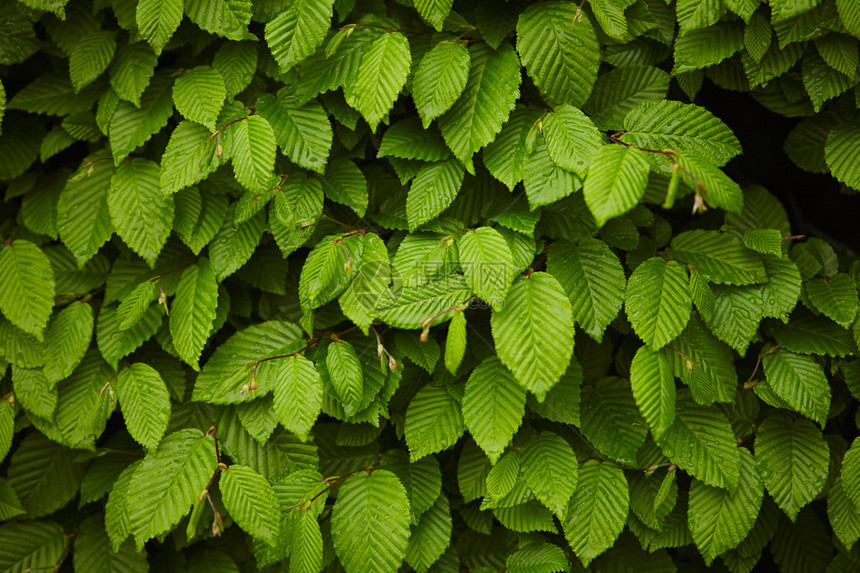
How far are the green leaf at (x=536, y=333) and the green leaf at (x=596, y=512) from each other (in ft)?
1.41

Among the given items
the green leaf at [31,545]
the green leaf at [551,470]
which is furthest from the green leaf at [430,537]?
the green leaf at [31,545]

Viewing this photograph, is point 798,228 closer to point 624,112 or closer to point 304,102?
point 624,112

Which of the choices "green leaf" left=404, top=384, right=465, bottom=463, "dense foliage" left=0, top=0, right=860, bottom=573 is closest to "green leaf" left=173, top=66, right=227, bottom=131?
"dense foliage" left=0, top=0, right=860, bottom=573

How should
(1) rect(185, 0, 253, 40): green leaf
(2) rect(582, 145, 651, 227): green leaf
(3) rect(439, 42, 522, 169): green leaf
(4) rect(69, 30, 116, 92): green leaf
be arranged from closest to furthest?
(2) rect(582, 145, 651, 227): green leaf < (3) rect(439, 42, 522, 169): green leaf < (1) rect(185, 0, 253, 40): green leaf < (4) rect(69, 30, 116, 92): green leaf

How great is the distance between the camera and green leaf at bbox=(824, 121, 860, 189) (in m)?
1.48

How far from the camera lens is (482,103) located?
1.34m

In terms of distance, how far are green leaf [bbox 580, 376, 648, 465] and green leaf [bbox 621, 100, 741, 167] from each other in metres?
0.62

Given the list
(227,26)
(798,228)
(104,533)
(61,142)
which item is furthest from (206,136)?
(798,228)

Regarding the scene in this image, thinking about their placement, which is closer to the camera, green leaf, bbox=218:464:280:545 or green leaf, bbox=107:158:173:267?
green leaf, bbox=218:464:280:545

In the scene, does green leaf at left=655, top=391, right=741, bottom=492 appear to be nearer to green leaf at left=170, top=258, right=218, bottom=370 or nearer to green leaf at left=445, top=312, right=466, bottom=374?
green leaf at left=445, top=312, right=466, bottom=374

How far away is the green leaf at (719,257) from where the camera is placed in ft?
4.74

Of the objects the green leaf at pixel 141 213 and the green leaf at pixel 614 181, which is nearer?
the green leaf at pixel 614 181

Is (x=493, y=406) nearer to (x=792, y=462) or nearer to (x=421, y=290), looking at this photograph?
(x=421, y=290)

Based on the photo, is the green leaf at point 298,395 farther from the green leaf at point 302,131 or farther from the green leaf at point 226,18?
the green leaf at point 226,18
